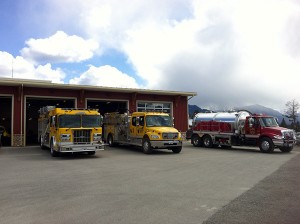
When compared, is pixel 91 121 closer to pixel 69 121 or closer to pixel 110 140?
pixel 69 121

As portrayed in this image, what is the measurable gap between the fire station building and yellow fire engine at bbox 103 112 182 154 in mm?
2208

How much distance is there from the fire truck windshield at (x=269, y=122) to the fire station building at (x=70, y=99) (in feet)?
31.2

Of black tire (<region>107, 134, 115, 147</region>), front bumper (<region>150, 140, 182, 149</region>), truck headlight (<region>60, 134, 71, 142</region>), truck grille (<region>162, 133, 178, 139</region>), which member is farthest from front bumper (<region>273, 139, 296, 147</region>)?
truck headlight (<region>60, 134, 71, 142</region>)

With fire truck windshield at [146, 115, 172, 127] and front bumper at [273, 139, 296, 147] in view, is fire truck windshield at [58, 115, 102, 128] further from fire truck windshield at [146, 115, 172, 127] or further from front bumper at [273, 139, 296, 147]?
front bumper at [273, 139, 296, 147]

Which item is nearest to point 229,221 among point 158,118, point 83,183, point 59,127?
point 83,183

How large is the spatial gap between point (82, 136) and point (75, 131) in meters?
0.45

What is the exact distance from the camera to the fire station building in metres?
26.8

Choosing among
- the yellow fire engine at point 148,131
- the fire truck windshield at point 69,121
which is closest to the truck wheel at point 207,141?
the yellow fire engine at point 148,131

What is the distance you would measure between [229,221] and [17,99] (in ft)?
76.7

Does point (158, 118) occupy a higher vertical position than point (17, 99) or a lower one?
lower

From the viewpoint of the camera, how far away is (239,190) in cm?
956

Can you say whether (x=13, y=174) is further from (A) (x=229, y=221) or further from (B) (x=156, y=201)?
(A) (x=229, y=221)

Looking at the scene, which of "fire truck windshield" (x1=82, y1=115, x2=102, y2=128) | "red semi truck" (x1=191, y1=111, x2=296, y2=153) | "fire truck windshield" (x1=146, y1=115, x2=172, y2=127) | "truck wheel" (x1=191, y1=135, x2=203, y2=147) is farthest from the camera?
"truck wheel" (x1=191, y1=135, x2=203, y2=147)

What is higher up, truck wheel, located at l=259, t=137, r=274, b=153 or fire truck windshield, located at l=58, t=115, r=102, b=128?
fire truck windshield, located at l=58, t=115, r=102, b=128
